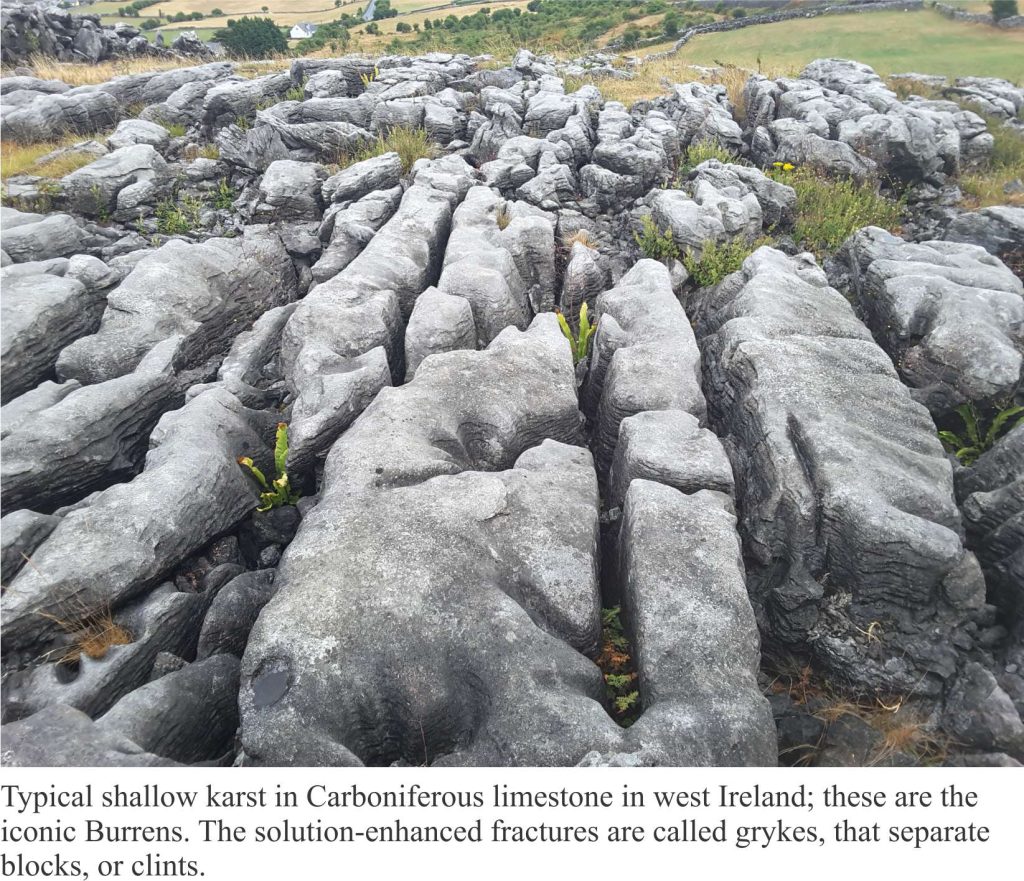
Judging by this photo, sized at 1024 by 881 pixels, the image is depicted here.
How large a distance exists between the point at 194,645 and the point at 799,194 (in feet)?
67.7

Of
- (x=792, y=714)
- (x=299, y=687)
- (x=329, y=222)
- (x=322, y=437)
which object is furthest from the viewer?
(x=329, y=222)

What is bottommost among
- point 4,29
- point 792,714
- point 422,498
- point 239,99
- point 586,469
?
point 792,714

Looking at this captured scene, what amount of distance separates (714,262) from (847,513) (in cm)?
877

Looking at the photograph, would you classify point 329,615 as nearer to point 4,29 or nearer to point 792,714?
point 792,714

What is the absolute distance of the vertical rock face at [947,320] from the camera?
437 inches

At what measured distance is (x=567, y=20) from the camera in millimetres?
59094

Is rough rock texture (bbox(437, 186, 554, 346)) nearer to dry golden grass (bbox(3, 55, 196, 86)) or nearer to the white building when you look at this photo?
dry golden grass (bbox(3, 55, 196, 86))

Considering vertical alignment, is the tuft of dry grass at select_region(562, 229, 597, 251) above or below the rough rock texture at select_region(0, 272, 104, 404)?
below

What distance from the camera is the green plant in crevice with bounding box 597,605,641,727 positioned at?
7102 millimetres

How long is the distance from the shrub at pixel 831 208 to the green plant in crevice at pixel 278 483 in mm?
15410

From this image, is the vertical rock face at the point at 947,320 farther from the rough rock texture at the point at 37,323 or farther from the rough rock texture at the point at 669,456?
the rough rock texture at the point at 37,323

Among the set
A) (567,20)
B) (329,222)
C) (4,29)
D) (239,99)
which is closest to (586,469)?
(329,222)

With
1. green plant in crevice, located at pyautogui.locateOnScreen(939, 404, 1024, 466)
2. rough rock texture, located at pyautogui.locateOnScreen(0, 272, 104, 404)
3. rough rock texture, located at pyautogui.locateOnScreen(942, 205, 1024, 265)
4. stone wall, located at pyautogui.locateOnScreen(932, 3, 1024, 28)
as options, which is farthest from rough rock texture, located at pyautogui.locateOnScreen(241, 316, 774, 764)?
stone wall, located at pyautogui.locateOnScreen(932, 3, 1024, 28)

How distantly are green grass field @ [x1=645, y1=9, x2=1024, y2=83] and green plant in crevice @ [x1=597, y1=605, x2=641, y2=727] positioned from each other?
41.2 metres
